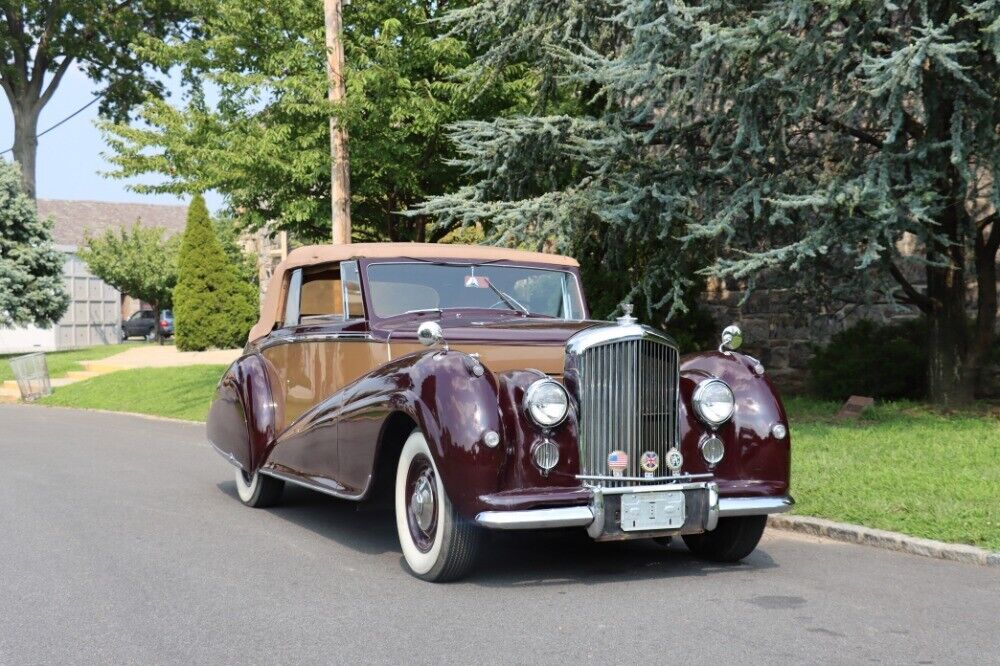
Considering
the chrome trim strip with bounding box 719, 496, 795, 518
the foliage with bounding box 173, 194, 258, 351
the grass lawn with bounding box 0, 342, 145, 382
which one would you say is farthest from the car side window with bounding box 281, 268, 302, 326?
the foliage with bounding box 173, 194, 258, 351

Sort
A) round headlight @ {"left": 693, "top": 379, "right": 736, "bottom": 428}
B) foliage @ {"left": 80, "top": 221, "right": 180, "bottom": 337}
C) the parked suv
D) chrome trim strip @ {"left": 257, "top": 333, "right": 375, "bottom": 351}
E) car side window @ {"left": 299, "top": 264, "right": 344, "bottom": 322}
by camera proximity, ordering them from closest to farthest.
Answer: round headlight @ {"left": 693, "top": 379, "right": 736, "bottom": 428}
chrome trim strip @ {"left": 257, "top": 333, "right": 375, "bottom": 351}
car side window @ {"left": 299, "top": 264, "right": 344, "bottom": 322}
foliage @ {"left": 80, "top": 221, "right": 180, "bottom": 337}
the parked suv

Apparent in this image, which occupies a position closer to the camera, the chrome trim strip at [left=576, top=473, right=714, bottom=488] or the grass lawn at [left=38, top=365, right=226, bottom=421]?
the chrome trim strip at [left=576, top=473, right=714, bottom=488]

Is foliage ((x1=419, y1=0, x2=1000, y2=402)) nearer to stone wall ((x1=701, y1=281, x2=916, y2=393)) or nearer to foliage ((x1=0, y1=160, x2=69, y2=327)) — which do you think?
stone wall ((x1=701, y1=281, x2=916, y2=393))

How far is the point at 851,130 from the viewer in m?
12.6

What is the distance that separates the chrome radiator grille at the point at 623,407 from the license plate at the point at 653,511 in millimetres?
178

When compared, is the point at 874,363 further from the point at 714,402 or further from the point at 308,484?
the point at 308,484

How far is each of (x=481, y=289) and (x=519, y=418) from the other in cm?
201

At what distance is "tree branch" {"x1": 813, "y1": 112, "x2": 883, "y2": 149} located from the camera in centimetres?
1258

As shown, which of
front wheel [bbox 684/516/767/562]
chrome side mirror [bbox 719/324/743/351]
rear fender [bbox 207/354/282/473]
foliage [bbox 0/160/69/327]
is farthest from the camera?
foliage [bbox 0/160/69/327]

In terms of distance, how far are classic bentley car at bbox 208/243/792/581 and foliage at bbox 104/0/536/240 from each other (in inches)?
299

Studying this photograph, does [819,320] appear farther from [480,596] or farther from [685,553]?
[480,596]

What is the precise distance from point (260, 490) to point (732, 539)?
3894 millimetres

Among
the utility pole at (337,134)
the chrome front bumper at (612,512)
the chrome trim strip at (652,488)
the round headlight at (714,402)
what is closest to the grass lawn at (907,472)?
the chrome front bumper at (612,512)

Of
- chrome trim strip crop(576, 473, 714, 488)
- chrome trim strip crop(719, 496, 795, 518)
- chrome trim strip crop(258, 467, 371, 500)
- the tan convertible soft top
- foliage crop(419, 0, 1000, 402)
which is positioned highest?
foliage crop(419, 0, 1000, 402)
